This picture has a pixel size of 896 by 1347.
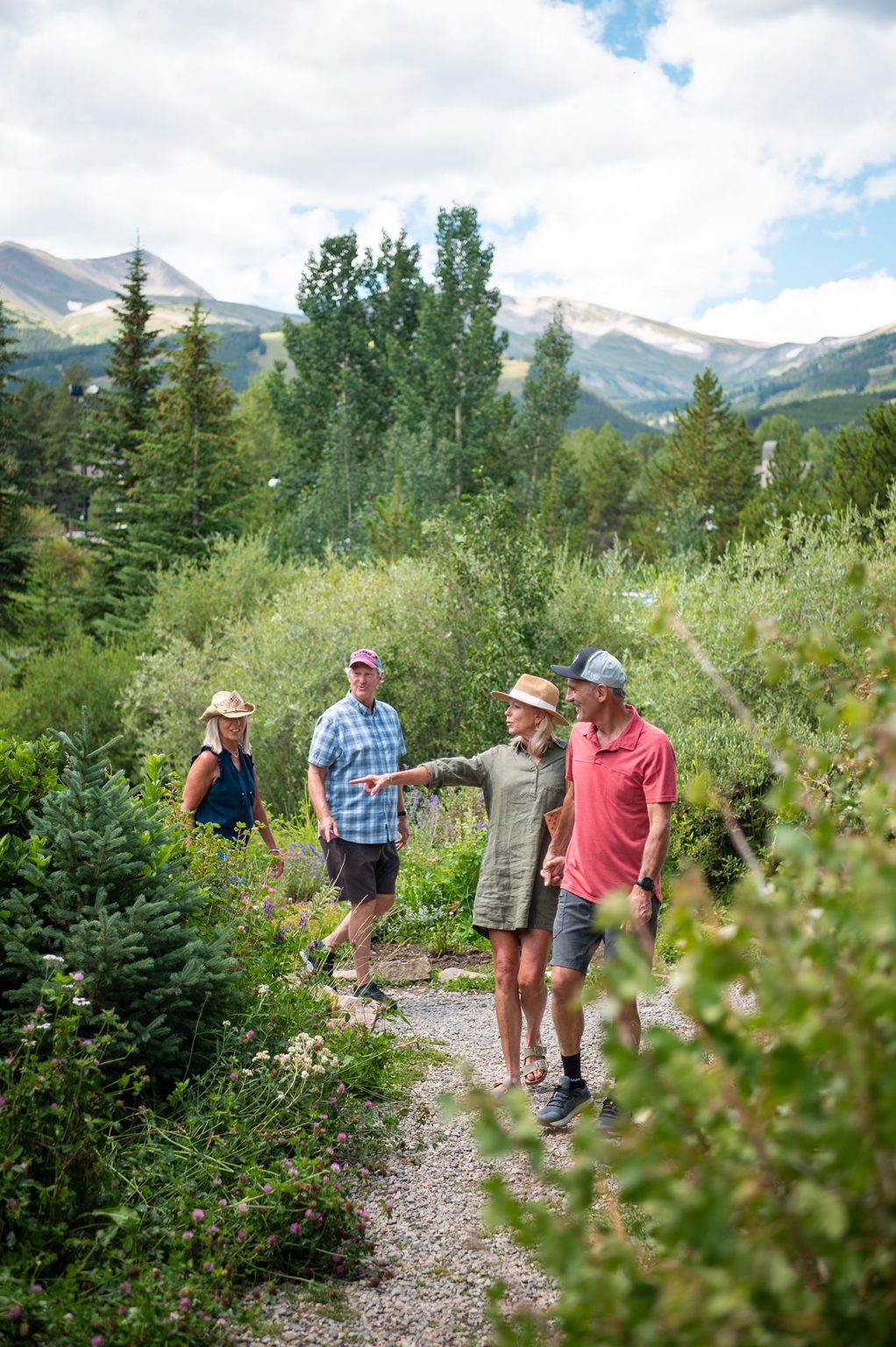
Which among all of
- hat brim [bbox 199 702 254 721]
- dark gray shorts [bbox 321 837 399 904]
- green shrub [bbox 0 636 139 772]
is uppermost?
hat brim [bbox 199 702 254 721]

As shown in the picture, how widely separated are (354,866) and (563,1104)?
2003 mm

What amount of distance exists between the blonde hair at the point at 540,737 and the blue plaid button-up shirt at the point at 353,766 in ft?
4.36

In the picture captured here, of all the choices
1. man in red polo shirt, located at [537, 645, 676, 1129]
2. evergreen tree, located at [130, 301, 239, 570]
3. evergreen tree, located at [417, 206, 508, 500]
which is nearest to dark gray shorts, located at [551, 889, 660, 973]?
man in red polo shirt, located at [537, 645, 676, 1129]

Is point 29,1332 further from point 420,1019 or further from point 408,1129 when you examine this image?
point 420,1019

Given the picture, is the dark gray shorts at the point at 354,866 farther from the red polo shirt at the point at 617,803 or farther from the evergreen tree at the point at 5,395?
the evergreen tree at the point at 5,395

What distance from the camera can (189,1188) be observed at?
351 centimetres

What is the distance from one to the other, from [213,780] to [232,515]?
79.5ft

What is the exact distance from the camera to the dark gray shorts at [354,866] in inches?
252

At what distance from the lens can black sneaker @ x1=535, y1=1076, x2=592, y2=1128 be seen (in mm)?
4816

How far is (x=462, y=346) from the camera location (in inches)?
1708

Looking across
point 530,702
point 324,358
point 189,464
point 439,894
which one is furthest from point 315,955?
point 324,358

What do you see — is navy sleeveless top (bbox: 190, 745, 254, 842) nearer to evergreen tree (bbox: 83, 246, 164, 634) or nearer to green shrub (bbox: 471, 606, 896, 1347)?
green shrub (bbox: 471, 606, 896, 1347)

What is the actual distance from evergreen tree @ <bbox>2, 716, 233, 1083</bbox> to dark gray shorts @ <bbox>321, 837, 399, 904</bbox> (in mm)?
1916

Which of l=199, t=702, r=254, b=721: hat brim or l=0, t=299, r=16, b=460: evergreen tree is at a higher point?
l=0, t=299, r=16, b=460: evergreen tree
